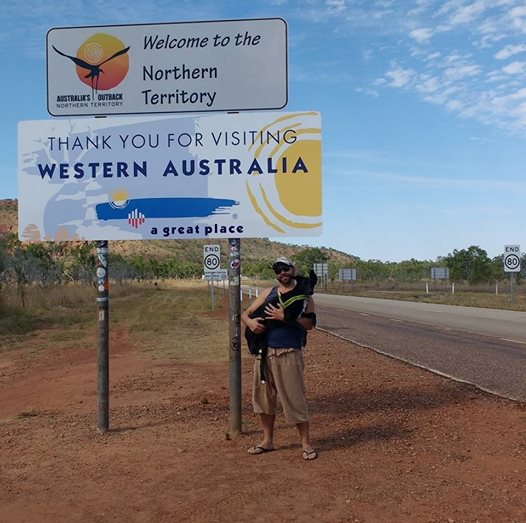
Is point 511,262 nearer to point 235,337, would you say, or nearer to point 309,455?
point 235,337

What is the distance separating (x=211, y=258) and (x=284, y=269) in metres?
19.3

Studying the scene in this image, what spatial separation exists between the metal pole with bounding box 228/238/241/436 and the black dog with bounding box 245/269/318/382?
25.6 inches

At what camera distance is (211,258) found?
2423 cm

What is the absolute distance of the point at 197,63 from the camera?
20.2 feet

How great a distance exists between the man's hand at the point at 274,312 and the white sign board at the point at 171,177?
0.97 meters

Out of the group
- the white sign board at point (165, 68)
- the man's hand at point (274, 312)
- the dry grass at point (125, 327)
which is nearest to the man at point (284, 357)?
the man's hand at point (274, 312)

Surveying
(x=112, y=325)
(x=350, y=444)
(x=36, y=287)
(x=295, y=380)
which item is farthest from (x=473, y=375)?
(x=36, y=287)

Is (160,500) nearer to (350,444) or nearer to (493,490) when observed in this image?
(350,444)

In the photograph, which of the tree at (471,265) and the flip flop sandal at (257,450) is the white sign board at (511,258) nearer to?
the flip flop sandal at (257,450)

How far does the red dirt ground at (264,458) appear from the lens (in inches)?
163

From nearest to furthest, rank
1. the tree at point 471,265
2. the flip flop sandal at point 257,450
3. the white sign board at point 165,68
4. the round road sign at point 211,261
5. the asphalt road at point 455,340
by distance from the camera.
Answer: the flip flop sandal at point 257,450, the white sign board at point 165,68, the asphalt road at point 455,340, the round road sign at point 211,261, the tree at point 471,265

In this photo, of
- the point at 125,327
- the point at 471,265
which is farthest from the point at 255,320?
the point at 471,265

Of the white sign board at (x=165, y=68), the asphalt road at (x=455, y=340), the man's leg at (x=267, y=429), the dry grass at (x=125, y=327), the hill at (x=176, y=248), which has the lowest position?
the dry grass at (x=125, y=327)

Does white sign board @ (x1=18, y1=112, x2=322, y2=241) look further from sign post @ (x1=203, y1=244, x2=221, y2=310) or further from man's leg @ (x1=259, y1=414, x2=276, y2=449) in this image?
sign post @ (x1=203, y1=244, x2=221, y2=310)
